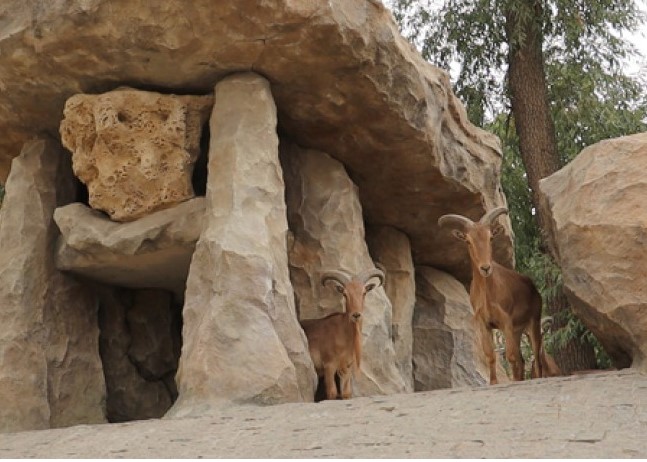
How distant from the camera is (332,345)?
8938 mm

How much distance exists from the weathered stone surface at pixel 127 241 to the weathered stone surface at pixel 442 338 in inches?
161

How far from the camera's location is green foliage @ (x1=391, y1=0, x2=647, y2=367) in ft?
45.1

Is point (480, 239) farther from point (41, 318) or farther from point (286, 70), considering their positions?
point (41, 318)

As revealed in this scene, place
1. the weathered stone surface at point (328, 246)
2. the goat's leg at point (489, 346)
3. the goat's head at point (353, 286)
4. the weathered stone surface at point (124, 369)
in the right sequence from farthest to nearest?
the weathered stone surface at point (124, 369) < the weathered stone surface at point (328, 246) < the goat's head at point (353, 286) < the goat's leg at point (489, 346)

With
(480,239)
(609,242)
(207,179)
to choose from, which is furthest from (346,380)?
(609,242)

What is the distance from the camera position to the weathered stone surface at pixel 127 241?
877cm

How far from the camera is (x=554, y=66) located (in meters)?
14.4

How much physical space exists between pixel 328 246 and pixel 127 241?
7.11 ft

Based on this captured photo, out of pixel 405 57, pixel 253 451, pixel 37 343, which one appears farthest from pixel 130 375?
pixel 253 451

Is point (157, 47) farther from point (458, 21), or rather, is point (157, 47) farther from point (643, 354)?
point (458, 21)

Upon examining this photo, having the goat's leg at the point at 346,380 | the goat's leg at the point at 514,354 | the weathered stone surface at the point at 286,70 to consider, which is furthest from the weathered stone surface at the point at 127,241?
the goat's leg at the point at 514,354

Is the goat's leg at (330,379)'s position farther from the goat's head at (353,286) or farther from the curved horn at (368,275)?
the curved horn at (368,275)

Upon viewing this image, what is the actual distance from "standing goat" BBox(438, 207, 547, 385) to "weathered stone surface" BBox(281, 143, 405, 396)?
1325 mm

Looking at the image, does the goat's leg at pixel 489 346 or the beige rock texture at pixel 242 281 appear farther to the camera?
the goat's leg at pixel 489 346
